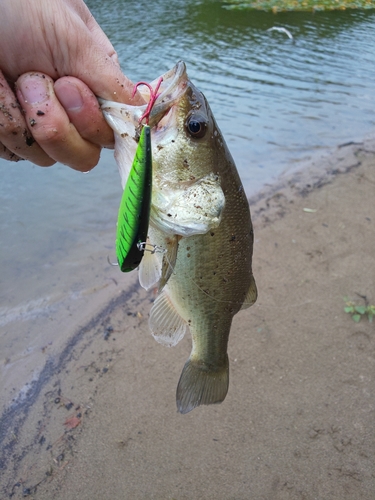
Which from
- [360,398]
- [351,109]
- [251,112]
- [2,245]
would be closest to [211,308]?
[360,398]

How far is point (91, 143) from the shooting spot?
176cm

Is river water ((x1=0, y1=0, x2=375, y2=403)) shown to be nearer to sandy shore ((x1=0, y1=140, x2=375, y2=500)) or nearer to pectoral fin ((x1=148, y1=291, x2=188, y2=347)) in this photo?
sandy shore ((x1=0, y1=140, x2=375, y2=500))

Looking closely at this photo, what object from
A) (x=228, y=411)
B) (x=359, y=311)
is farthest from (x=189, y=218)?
(x=359, y=311)

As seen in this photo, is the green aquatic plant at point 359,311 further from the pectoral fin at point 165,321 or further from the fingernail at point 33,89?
the fingernail at point 33,89

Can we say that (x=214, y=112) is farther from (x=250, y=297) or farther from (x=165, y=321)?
(x=165, y=321)

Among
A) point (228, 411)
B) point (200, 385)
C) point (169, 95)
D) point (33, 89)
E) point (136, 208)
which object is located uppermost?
point (33, 89)

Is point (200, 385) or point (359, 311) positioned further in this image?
point (359, 311)

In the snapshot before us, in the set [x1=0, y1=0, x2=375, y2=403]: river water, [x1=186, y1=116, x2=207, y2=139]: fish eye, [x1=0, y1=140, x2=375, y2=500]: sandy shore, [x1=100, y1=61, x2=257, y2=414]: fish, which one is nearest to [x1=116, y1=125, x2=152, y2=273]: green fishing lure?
[x1=100, y1=61, x2=257, y2=414]: fish

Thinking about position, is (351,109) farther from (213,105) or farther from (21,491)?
(21,491)

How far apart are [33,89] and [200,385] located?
166 cm

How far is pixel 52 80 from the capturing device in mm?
1550

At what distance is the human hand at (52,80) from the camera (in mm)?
1418

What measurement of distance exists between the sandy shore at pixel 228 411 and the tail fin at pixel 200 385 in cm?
119

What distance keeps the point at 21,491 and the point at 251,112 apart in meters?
9.05
